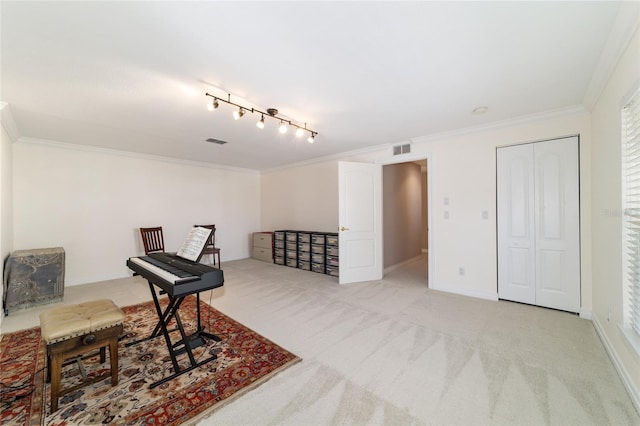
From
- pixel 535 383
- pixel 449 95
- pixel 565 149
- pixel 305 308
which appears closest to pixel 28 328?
pixel 305 308

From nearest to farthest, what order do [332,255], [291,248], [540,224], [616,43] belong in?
1. [616,43]
2. [540,224]
3. [332,255]
4. [291,248]

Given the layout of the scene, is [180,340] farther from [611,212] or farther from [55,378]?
[611,212]

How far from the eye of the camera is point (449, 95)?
2.60m

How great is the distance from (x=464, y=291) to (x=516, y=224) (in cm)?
117

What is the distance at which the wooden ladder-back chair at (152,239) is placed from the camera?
4.70 m

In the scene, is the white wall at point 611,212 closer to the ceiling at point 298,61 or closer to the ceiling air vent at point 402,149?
the ceiling at point 298,61

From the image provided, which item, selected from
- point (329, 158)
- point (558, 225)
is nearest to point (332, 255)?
point (329, 158)

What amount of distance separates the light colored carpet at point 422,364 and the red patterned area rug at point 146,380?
0.16 meters

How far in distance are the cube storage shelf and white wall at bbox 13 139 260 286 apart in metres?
1.62

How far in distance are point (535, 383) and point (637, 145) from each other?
1777 mm

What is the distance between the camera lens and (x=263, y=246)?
6.35 metres

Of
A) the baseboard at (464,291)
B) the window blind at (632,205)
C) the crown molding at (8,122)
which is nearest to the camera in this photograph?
the window blind at (632,205)

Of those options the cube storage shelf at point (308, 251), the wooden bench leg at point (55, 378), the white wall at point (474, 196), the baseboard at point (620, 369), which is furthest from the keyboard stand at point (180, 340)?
the white wall at point (474, 196)

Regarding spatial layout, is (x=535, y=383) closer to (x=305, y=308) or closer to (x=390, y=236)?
(x=305, y=308)
